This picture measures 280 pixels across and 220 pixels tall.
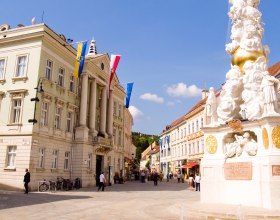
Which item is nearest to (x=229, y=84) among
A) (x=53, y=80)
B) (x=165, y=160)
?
(x=53, y=80)

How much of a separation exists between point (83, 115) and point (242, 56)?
21.6 meters

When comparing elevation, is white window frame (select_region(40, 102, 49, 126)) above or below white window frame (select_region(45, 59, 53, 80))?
below

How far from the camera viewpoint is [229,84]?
41.7 feet

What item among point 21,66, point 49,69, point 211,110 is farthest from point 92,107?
point 211,110

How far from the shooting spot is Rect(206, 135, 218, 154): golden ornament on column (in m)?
12.4

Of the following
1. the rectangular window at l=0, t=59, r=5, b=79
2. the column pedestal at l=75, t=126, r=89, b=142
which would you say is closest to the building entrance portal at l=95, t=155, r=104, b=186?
the column pedestal at l=75, t=126, r=89, b=142

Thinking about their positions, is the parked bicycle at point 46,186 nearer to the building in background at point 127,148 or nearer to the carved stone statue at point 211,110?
the carved stone statue at point 211,110

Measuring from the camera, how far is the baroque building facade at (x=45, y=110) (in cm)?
2498

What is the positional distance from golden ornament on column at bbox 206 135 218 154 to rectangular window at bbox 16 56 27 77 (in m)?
19.2

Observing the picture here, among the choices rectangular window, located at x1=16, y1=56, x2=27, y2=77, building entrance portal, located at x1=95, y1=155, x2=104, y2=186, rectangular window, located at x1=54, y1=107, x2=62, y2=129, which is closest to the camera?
rectangular window, located at x1=16, y1=56, x2=27, y2=77

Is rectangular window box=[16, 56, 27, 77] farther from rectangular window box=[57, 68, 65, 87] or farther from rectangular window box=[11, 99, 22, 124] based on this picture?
rectangular window box=[57, 68, 65, 87]

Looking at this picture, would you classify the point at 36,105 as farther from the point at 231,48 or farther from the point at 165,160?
the point at 165,160

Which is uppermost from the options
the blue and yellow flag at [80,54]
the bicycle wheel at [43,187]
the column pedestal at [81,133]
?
the blue and yellow flag at [80,54]

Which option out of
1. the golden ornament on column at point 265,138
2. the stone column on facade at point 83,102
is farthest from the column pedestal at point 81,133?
the golden ornament on column at point 265,138
